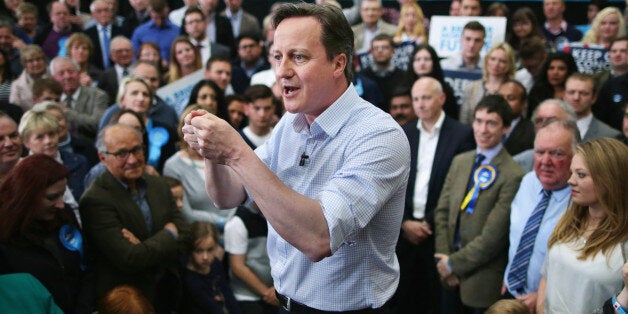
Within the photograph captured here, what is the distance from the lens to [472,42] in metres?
6.80

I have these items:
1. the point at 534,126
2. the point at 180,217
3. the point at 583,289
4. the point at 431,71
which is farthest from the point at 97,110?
the point at 583,289

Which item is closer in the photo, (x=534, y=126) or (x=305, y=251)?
(x=305, y=251)

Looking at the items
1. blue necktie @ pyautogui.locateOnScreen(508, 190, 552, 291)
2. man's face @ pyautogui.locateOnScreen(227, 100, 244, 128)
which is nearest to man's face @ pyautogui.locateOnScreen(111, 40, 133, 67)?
man's face @ pyautogui.locateOnScreen(227, 100, 244, 128)

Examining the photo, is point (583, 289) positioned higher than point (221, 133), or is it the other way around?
point (221, 133)

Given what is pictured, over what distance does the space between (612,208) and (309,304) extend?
1.66 meters

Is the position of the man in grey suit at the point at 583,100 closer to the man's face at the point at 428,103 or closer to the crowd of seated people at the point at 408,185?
the crowd of seated people at the point at 408,185

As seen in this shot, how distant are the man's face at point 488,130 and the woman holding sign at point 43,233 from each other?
2.55 m

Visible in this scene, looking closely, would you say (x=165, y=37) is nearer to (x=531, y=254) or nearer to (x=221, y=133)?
(x=531, y=254)

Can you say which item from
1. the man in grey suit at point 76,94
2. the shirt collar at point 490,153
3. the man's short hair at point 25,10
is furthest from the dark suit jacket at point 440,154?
the man's short hair at point 25,10

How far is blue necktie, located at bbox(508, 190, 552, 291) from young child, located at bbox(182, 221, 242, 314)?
175 cm

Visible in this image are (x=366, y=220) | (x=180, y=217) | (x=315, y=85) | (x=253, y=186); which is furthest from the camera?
(x=180, y=217)

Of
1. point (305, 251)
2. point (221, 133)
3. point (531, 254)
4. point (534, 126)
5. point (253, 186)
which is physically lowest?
point (531, 254)

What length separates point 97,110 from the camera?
620 centimetres

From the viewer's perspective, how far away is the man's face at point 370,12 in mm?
8086
